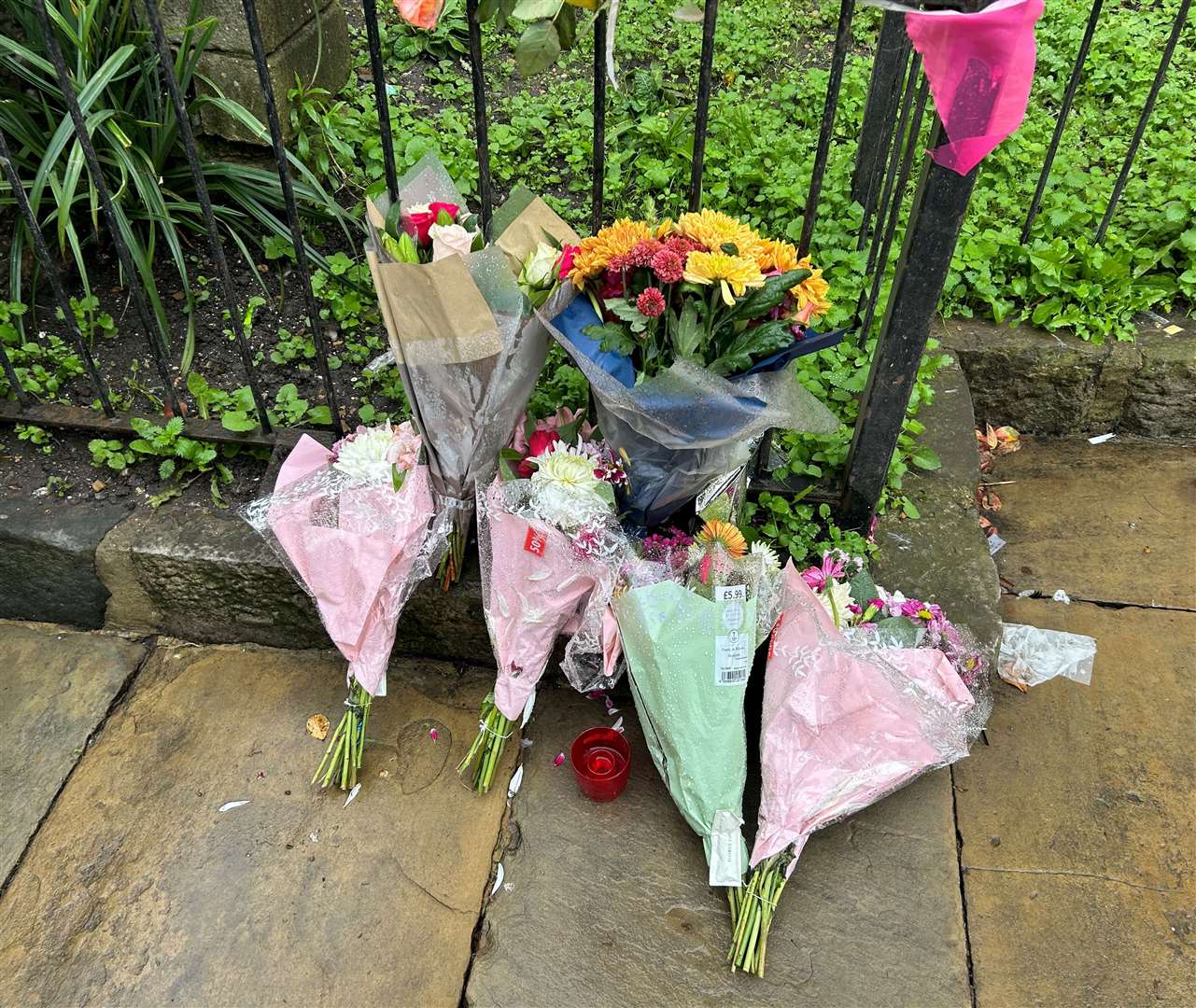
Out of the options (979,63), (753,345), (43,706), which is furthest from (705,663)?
(43,706)

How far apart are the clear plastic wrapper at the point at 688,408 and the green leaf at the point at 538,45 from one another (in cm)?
43

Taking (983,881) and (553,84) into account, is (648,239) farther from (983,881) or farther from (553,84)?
(553,84)

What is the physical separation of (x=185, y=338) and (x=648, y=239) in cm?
161

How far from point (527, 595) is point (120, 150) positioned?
1.85 meters

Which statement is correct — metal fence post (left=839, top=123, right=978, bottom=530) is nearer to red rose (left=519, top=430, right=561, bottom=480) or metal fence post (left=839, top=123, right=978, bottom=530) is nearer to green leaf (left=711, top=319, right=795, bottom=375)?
green leaf (left=711, top=319, right=795, bottom=375)

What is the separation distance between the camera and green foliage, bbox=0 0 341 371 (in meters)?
2.62

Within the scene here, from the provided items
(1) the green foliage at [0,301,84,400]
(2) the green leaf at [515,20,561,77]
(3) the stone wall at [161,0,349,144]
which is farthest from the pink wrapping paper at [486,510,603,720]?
(3) the stone wall at [161,0,349,144]

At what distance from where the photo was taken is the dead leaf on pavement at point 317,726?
2.21 m

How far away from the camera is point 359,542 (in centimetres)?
198

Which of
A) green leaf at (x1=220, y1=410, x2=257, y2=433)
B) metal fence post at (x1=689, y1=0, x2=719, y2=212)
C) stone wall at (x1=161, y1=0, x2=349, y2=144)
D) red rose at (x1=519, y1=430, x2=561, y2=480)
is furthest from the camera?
stone wall at (x1=161, y1=0, x2=349, y2=144)

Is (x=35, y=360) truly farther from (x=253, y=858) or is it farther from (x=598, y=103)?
(x=598, y=103)

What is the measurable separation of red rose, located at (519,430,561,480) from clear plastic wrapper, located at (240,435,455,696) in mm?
223

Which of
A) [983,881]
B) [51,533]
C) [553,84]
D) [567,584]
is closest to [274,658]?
[51,533]

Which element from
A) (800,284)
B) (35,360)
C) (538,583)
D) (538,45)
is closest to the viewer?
(538,45)
